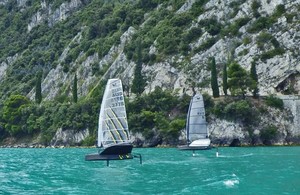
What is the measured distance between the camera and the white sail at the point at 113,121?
47469 millimetres

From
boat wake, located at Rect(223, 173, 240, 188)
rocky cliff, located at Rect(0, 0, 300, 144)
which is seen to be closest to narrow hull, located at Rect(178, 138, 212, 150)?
rocky cliff, located at Rect(0, 0, 300, 144)

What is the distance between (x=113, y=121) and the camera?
4762cm

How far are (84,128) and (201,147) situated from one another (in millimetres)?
42807

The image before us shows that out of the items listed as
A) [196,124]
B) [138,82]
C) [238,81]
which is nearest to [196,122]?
[196,124]

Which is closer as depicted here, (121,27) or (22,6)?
(121,27)

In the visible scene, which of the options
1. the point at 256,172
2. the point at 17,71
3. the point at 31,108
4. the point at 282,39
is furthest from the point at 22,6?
the point at 256,172

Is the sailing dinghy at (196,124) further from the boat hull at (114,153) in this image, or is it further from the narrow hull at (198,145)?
the boat hull at (114,153)

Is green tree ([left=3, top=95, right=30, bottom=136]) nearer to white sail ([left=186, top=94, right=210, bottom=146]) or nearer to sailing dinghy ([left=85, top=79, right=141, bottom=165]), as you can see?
white sail ([left=186, top=94, right=210, bottom=146])

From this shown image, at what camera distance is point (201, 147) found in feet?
209

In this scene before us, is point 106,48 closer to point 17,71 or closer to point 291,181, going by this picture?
point 17,71

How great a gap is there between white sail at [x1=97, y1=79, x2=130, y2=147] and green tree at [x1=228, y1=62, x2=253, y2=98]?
147ft

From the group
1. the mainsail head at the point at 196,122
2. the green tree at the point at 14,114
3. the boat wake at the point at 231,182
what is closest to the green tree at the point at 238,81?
the mainsail head at the point at 196,122

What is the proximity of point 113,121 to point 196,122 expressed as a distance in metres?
22.7

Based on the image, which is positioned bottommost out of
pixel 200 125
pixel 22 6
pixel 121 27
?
pixel 200 125
